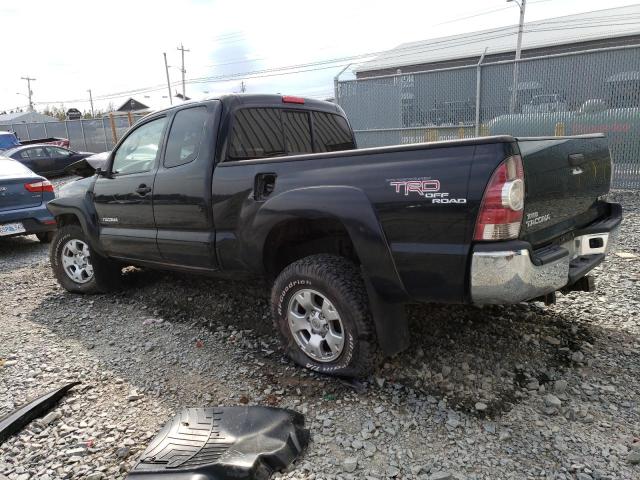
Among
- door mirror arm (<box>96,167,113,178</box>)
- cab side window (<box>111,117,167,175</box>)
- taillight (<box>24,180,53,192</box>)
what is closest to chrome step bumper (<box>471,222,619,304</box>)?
cab side window (<box>111,117,167,175</box>)

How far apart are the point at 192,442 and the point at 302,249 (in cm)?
155

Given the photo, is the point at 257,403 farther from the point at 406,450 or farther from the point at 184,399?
the point at 406,450

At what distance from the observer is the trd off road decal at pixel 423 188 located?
2.52 metres

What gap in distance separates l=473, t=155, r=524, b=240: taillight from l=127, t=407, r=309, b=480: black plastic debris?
4.72 ft

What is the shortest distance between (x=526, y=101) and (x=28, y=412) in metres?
9.33

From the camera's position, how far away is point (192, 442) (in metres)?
2.57

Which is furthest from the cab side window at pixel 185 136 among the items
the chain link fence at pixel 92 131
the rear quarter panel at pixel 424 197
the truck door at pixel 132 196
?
the chain link fence at pixel 92 131

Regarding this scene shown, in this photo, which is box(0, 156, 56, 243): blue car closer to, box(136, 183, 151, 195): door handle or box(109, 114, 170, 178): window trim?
box(109, 114, 170, 178): window trim

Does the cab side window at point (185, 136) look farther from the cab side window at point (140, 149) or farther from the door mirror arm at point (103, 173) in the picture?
the door mirror arm at point (103, 173)

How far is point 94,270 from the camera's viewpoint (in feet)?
16.8

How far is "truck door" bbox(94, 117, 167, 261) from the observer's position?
4312mm

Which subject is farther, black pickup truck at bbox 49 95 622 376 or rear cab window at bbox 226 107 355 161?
rear cab window at bbox 226 107 355 161

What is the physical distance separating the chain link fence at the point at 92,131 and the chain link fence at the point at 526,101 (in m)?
14.8

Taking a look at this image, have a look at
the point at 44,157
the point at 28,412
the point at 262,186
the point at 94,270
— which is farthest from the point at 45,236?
the point at 44,157
